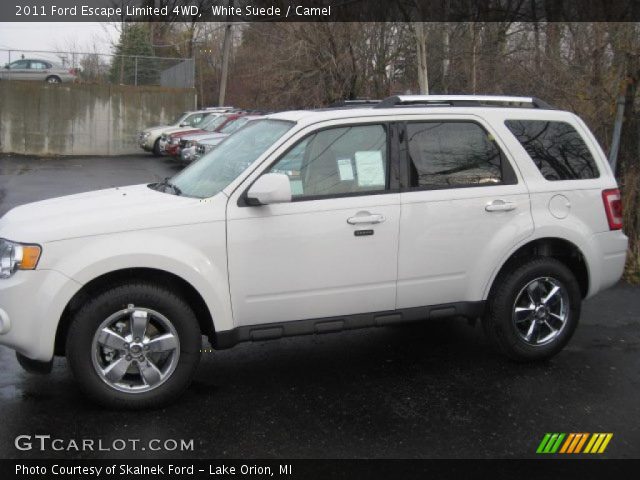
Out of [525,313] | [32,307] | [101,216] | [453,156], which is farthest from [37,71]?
[525,313]

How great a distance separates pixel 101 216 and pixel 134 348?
32.5 inches

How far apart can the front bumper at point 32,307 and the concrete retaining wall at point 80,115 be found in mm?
24056

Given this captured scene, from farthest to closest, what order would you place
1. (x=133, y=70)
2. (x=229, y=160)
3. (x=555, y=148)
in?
(x=133, y=70)
(x=555, y=148)
(x=229, y=160)

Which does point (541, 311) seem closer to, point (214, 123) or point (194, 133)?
point (194, 133)

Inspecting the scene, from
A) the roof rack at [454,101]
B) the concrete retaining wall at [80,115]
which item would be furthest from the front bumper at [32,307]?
the concrete retaining wall at [80,115]

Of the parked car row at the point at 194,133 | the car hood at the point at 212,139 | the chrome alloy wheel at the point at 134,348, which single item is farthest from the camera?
the parked car row at the point at 194,133

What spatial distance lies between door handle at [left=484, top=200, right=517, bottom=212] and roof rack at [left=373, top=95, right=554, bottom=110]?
79 centimetres

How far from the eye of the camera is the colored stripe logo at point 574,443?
419cm

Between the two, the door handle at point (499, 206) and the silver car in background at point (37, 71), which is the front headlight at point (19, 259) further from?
the silver car in background at point (37, 71)

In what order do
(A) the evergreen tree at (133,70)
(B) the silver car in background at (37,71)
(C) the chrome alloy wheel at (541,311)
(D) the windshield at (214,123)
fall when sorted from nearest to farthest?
1. (C) the chrome alloy wheel at (541,311)
2. (D) the windshield at (214,123)
3. (B) the silver car in background at (37,71)
4. (A) the evergreen tree at (133,70)

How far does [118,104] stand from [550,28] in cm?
1959

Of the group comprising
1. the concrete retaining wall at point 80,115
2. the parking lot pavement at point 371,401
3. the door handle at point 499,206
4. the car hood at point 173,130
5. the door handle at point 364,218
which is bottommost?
the parking lot pavement at point 371,401

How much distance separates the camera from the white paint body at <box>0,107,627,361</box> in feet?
14.2

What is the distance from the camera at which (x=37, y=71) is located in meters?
29.0
